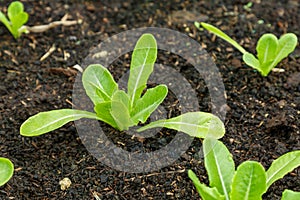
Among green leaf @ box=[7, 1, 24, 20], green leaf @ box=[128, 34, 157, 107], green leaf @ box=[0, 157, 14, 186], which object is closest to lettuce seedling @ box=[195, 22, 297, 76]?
green leaf @ box=[128, 34, 157, 107]

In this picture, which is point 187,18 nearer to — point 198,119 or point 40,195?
point 198,119

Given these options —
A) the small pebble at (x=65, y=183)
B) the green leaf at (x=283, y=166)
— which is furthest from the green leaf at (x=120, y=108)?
the green leaf at (x=283, y=166)

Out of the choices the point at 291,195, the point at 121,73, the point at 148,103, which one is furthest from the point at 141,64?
the point at 291,195

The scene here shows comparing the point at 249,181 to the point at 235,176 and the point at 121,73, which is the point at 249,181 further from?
the point at 121,73

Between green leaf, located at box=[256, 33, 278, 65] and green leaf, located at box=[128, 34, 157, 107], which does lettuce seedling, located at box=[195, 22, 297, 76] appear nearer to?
green leaf, located at box=[256, 33, 278, 65]

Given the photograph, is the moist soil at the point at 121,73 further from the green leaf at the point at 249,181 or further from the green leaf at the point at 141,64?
the green leaf at the point at 249,181

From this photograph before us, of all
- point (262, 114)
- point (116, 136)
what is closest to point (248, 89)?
point (262, 114)

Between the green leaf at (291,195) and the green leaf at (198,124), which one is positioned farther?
the green leaf at (198,124)
